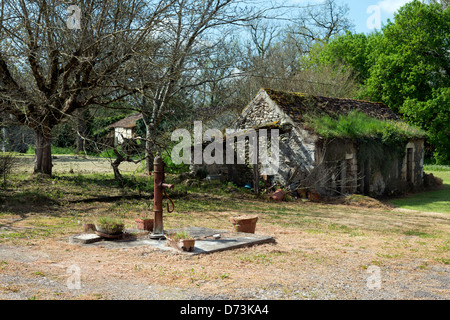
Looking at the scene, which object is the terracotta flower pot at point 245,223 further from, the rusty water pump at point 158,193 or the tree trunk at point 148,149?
the tree trunk at point 148,149

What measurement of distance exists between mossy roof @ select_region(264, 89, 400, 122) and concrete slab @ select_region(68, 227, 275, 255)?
9.19 meters

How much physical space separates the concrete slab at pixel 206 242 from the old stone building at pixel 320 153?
818 cm

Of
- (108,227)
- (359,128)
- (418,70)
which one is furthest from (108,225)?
(418,70)

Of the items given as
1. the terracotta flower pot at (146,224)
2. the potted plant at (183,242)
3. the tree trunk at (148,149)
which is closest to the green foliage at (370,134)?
the tree trunk at (148,149)

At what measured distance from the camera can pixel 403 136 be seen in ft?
61.1

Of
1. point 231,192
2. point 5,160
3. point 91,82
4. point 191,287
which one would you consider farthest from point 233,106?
point 191,287

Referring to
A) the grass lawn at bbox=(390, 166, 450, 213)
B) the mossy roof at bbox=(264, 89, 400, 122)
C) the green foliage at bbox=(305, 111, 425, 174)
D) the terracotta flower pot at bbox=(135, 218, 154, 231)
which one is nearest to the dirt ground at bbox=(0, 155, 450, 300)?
the terracotta flower pot at bbox=(135, 218, 154, 231)

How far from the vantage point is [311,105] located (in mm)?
17625

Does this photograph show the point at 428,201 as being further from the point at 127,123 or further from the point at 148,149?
the point at 127,123

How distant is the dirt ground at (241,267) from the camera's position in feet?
15.4

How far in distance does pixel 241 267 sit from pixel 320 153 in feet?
34.8

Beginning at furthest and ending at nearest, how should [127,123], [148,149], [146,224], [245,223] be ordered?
[127,123], [148,149], [245,223], [146,224]

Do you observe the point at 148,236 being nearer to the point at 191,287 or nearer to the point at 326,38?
the point at 191,287

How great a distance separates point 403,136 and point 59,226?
15033 millimetres
